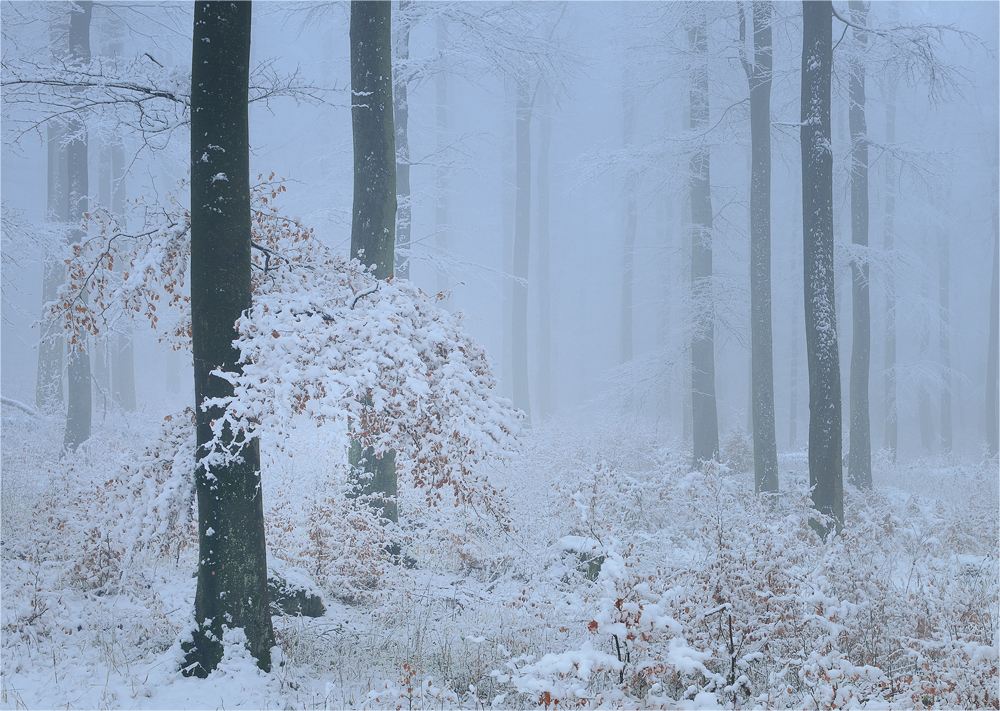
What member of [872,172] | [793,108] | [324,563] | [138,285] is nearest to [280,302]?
[138,285]

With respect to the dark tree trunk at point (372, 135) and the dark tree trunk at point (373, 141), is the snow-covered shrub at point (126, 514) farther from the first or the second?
the dark tree trunk at point (372, 135)

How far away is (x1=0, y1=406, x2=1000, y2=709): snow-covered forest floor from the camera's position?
4.23m

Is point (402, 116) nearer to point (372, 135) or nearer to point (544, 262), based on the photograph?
point (372, 135)

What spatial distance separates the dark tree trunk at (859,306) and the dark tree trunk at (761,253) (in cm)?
237

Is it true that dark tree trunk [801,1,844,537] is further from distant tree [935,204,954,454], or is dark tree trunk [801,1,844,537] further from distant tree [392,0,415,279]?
distant tree [935,204,954,454]

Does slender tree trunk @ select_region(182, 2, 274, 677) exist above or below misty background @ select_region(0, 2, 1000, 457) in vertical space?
below

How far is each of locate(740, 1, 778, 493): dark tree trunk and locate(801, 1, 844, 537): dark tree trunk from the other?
2765mm

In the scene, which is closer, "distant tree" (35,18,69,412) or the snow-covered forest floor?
the snow-covered forest floor

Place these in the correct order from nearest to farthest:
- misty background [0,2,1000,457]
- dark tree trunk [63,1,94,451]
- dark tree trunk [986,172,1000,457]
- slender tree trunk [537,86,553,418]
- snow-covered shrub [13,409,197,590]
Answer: snow-covered shrub [13,409,197,590], dark tree trunk [63,1,94,451], misty background [0,2,1000,457], dark tree trunk [986,172,1000,457], slender tree trunk [537,86,553,418]

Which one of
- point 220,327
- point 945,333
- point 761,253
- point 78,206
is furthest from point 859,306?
point 78,206

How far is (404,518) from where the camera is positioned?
867 cm

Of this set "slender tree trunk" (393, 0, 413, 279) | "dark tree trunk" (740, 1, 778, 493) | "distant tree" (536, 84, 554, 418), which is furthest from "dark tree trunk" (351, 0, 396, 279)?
"distant tree" (536, 84, 554, 418)

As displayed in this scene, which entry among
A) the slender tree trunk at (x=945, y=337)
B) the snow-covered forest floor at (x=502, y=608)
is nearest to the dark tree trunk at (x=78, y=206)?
the snow-covered forest floor at (x=502, y=608)

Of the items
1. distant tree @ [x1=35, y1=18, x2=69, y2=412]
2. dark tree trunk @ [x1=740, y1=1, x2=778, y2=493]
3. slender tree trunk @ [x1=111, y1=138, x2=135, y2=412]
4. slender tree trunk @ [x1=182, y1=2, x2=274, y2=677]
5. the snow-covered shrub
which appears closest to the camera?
slender tree trunk @ [x1=182, y1=2, x2=274, y2=677]
